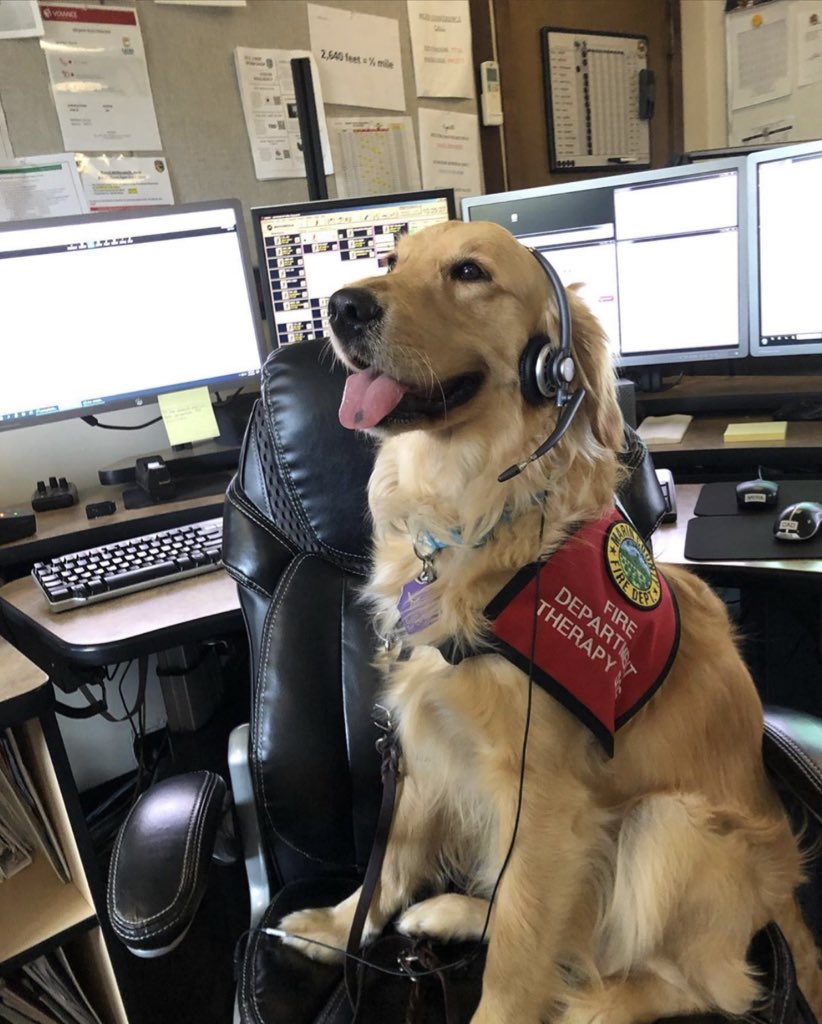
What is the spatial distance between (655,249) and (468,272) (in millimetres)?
1042

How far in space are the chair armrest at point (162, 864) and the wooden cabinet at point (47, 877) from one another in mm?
194

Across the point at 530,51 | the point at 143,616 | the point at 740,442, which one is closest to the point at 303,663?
the point at 143,616

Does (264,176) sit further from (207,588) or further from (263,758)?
(263,758)

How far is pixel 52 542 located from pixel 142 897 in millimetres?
833

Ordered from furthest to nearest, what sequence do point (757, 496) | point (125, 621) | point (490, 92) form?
point (490, 92) < point (757, 496) < point (125, 621)

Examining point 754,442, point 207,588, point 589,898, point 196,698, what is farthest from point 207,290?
point 589,898

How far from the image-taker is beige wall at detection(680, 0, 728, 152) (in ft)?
9.99

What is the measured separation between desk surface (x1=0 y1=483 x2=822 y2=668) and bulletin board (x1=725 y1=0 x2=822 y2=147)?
2273 millimetres

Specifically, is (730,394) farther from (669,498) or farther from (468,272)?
(468,272)

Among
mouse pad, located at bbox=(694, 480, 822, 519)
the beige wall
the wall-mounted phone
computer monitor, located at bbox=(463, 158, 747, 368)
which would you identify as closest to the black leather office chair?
mouse pad, located at bbox=(694, 480, 822, 519)

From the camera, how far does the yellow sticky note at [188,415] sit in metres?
1.72

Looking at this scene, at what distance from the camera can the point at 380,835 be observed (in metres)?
1.03

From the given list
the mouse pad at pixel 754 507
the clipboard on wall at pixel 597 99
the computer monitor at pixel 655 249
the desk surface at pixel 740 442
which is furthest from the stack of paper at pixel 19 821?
the clipboard on wall at pixel 597 99

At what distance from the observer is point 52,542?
1519 mm
